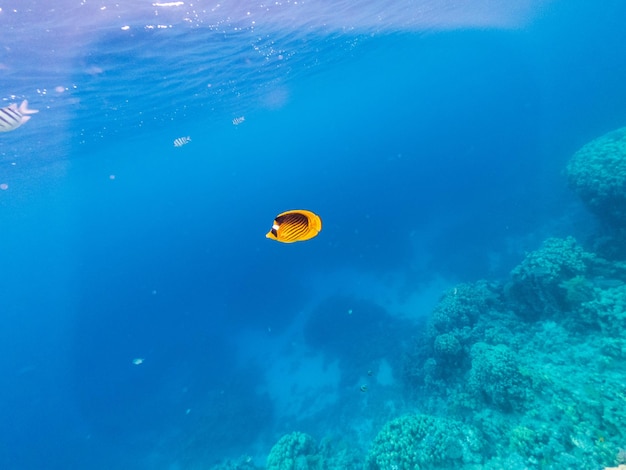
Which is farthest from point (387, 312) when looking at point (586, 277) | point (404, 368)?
point (586, 277)

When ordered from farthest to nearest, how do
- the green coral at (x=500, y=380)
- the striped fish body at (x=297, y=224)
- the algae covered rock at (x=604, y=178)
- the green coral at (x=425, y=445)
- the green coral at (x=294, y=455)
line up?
the algae covered rock at (x=604, y=178), the green coral at (x=294, y=455), the green coral at (x=500, y=380), the green coral at (x=425, y=445), the striped fish body at (x=297, y=224)

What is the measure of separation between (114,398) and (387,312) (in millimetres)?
20849

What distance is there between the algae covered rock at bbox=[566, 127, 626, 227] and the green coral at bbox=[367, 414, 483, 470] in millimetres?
9941

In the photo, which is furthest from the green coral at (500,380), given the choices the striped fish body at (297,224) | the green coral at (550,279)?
the striped fish body at (297,224)

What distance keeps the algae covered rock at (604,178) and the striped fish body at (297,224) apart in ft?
42.8

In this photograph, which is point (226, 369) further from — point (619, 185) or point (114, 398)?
point (619, 185)

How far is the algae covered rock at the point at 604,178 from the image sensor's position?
35.4 feet

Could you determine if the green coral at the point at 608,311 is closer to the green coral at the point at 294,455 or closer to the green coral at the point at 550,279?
the green coral at the point at 550,279

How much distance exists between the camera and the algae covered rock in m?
10.8

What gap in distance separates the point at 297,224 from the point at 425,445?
577 centimetres

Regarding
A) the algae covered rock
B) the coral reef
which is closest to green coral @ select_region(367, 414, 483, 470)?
the coral reef

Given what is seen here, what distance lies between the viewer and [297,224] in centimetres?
259

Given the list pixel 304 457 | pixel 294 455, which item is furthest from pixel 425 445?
pixel 294 455

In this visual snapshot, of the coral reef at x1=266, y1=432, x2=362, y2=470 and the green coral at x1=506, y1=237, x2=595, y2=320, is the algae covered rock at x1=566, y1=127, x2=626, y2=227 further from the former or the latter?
the coral reef at x1=266, y1=432, x2=362, y2=470
